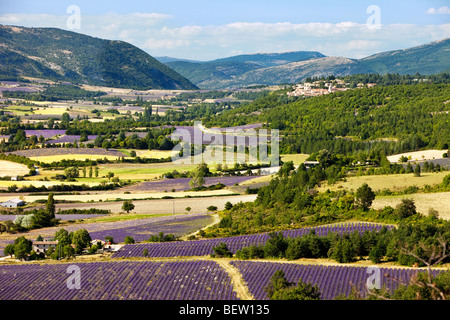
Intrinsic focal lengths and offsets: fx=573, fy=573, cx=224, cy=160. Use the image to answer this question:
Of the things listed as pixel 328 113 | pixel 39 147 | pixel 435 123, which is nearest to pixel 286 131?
pixel 328 113

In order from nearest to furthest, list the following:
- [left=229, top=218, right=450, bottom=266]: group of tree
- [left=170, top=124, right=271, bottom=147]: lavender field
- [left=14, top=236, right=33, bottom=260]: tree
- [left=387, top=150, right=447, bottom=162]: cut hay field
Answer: [left=229, top=218, right=450, bottom=266]: group of tree
[left=14, top=236, right=33, bottom=260]: tree
[left=387, top=150, right=447, bottom=162]: cut hay field
[left=170, top=124, right=271, bottom=147]: lavender field

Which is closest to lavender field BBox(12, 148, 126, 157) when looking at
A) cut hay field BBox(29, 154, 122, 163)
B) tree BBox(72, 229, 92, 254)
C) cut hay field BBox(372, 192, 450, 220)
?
cut hay field BBox(29, 154, 122, 163)

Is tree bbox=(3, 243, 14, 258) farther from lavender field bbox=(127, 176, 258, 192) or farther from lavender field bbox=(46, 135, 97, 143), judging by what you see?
lavender field bbox=(46, 135, 97, 143)

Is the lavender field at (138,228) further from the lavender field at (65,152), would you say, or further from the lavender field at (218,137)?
the lavender field at (218,137)

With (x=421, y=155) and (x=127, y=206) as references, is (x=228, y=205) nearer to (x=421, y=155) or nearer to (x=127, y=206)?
(x=127, y=206)

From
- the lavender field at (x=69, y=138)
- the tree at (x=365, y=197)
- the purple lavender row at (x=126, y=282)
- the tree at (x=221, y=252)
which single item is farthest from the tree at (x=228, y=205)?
the lavender field at (x=69, y=138)
